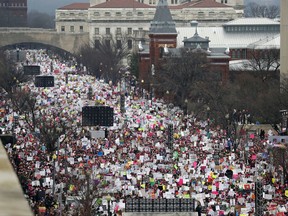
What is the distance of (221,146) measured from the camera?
169 feet

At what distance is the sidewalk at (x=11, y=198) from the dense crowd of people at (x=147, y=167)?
15947 millimetres

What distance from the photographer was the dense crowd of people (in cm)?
3238

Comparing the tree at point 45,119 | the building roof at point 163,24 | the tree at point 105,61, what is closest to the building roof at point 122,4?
the tree at point 105,61

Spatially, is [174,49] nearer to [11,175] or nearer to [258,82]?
[258,82]

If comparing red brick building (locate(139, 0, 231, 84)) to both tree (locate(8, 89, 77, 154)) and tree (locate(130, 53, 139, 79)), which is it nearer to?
tree (locate(130, 53, 139, 79))

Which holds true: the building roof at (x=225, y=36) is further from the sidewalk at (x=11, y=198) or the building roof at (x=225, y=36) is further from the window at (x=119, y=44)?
the sidewalk at (x=11, y=198)

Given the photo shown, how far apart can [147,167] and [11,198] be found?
33.3m

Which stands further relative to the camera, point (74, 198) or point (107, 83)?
point (107, 83)

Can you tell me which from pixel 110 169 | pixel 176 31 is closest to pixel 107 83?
pixel 176 31

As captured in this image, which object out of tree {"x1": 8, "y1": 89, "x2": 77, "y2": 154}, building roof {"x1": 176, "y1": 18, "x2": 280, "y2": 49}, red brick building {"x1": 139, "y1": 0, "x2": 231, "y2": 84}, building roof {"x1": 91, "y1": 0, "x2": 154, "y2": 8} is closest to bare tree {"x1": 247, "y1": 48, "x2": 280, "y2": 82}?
red brick building {"x1": 139, "y1": 0, "x2": 231, "y2": 84}

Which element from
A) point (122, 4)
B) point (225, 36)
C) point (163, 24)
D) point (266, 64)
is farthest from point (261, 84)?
point (122, 4)

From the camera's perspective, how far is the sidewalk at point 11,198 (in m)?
8.25

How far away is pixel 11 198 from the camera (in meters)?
8.44

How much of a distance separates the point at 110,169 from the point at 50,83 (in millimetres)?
54032
